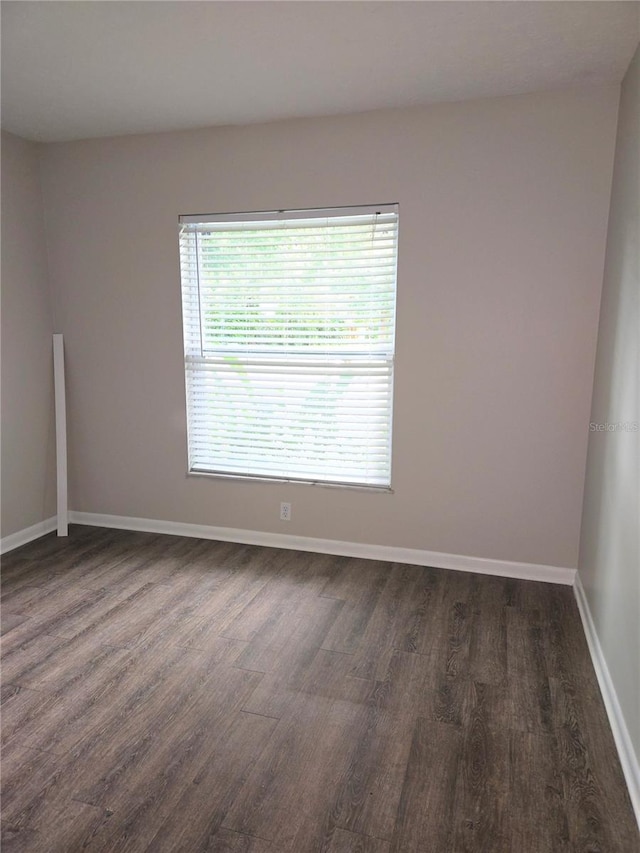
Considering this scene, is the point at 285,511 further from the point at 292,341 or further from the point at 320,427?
the point at 292,341

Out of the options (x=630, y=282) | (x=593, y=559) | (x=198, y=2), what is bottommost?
(x=593, y=559)

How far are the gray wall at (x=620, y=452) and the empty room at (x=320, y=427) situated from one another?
0.03m

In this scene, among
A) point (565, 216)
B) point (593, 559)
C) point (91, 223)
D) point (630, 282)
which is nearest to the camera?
point (630, 282)

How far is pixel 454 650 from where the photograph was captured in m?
2.59

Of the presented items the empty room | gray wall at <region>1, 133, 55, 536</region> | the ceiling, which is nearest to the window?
the empty room

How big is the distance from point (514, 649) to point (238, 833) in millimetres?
1484

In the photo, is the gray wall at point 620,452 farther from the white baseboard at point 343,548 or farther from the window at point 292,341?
the window at point 292,341

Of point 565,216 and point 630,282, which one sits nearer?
point 630,282

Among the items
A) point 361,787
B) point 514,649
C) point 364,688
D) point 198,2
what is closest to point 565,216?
point 198,2

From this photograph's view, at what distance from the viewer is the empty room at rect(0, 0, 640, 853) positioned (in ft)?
6.23

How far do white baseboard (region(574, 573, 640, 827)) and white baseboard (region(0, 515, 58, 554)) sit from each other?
3492 mm

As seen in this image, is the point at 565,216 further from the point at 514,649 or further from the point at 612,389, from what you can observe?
the point at 514,649

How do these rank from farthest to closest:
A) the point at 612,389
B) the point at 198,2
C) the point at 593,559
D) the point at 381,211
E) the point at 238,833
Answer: the point at 381,211 → the point at 593,559 → the point at 612,389 → the point at 198,2 → the point at 238,833

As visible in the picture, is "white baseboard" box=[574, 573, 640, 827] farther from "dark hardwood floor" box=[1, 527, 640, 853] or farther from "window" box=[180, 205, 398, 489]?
"window" box=[180, 205, 398, 489]
